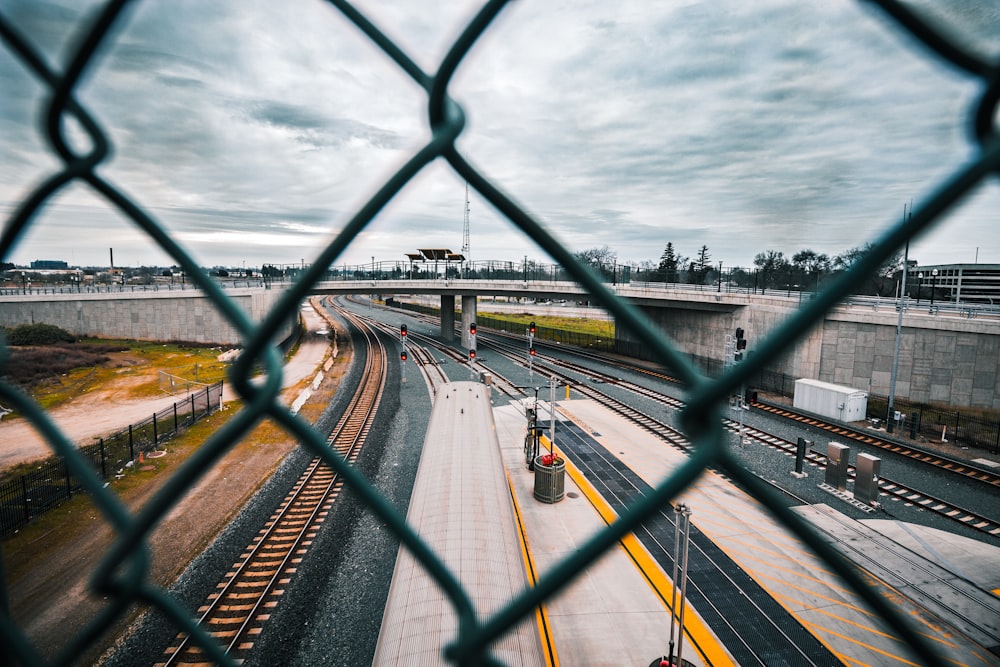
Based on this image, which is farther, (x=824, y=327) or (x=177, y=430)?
(x=824, y=327)

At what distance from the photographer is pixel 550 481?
15141mm

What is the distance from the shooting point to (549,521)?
1436cm

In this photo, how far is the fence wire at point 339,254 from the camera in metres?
0.77

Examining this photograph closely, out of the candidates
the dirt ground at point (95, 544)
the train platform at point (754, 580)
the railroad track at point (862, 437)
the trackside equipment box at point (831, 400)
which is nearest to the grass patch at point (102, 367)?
the dirt ground at point (95, 544)

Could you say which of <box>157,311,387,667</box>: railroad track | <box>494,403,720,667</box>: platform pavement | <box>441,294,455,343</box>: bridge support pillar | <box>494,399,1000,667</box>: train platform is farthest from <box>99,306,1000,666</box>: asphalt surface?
<box>441,294,455,343</box>: bridge support pillar

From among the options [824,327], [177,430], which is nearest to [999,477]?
[824,327]

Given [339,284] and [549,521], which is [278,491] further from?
[339,284]

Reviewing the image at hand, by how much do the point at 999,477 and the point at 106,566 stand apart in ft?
79.3

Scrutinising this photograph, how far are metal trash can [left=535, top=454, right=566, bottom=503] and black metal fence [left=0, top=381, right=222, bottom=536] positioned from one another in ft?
37.3

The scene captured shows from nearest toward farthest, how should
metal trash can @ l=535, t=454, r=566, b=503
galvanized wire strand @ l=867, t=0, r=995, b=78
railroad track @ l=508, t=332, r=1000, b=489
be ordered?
galvanized wire strand @ l=867, t=0, r=995, b=78 → metal trash can @ l=535, t=454, r=566, b=503 → railroad track @ l=508, t=332, r=1000, b=489

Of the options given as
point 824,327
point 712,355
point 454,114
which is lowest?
point 712,355

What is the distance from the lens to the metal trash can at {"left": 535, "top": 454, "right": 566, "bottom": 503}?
1516cm

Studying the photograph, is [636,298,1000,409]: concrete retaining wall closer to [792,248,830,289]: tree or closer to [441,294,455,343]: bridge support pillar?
[792,248,830,289]: tree

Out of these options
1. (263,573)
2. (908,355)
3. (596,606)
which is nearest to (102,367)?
(263,573)
